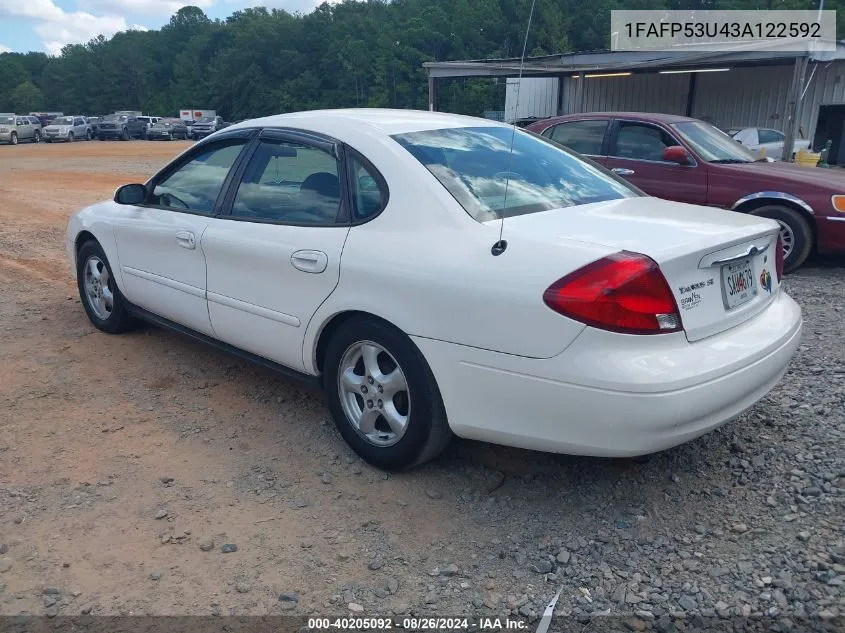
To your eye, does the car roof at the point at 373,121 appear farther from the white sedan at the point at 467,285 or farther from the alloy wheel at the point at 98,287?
the alloy wheel at the point at 98,287

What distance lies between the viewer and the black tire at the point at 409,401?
297 centimetres

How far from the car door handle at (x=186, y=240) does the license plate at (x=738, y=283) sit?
2767 millimetres

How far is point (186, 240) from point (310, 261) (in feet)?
3.69

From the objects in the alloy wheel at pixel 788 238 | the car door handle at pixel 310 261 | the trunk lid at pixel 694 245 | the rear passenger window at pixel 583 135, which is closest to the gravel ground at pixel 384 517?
the trunk lid at pixel 694 245

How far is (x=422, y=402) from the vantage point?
2996 millimetres

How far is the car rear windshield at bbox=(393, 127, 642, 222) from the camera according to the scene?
124 inches

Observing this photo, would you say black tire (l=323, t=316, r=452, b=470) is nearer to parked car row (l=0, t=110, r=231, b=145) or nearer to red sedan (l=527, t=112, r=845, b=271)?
red sedan (l=527, t=112, r=845, b=271)

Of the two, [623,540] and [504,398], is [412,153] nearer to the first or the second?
[504,398]

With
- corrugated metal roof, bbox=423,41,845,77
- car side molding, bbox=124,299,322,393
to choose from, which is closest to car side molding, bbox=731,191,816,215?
car side molding, bbox=124,299,322,393

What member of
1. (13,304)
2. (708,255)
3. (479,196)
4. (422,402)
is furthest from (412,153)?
(13,304)

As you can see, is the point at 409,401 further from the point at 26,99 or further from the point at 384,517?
the point at 26,99

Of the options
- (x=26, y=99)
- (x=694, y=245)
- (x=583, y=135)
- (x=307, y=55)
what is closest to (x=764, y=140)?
(x=583, y=135)

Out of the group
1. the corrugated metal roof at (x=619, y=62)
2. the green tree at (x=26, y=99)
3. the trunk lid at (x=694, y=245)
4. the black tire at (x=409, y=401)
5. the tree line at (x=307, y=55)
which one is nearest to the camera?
the trunk lid at (x=694, y=245)

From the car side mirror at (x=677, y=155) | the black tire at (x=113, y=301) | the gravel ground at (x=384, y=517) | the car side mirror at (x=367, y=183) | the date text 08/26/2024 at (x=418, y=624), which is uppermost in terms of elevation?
the car side mirror at (x=367, y=183)
